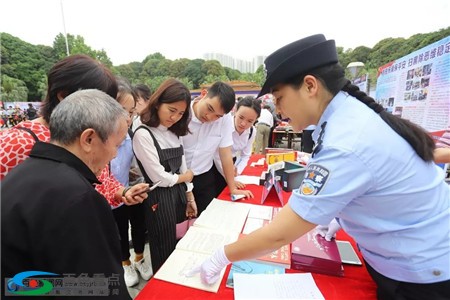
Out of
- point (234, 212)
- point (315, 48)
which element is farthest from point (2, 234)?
point (234, 212)

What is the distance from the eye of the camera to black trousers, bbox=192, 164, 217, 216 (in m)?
2.22

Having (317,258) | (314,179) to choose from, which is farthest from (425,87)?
(314,179)

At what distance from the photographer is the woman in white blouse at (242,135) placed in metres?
2.46

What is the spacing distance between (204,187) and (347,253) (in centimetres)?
139

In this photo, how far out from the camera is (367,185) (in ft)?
2.22

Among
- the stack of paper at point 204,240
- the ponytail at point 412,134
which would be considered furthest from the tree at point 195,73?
the ponytail at point 412,134

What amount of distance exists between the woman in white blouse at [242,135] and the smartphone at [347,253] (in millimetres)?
1317

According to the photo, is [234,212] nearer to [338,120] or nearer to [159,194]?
[159,194]

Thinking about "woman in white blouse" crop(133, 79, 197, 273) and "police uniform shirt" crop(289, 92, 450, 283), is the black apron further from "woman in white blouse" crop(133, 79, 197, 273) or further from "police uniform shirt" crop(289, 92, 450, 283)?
"police uniform shirt" crop(289, 92, 450, 283)

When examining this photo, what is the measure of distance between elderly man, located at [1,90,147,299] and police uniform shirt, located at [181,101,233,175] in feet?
4.10

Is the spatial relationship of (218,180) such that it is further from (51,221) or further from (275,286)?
(51,221)

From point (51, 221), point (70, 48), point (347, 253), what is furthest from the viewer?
point (70, 48)

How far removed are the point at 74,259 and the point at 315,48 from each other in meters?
0.97

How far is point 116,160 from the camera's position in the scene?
1833mm
